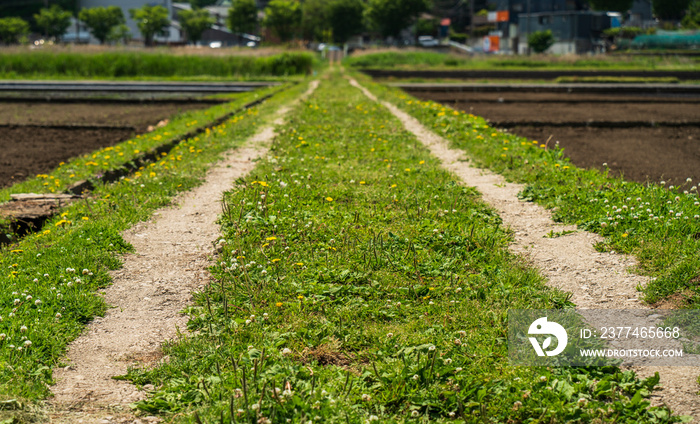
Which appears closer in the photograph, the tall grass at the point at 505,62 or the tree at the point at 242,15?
the tall grass at the point at 505,62

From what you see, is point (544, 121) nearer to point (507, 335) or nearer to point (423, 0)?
point (507, 335)

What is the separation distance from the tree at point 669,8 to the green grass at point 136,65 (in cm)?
6846

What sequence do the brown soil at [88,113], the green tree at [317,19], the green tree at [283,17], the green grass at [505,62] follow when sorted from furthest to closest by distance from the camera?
the green tree at [317,19] → the green tree at [283,17] → the green grass at [505,62] → the brown soil at [88,113]

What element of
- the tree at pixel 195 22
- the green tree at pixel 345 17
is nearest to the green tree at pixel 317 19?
the green tree at pixel 345 17

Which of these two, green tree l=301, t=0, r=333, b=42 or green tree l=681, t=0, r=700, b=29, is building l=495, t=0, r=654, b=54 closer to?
green tree l=681, t=0, r=700, b=29

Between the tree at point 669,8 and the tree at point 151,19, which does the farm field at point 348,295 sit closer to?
the tree at point 151,19

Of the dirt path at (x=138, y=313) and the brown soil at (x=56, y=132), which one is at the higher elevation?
the brown soil at (x=56, y=132)

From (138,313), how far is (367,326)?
1687 millimetres

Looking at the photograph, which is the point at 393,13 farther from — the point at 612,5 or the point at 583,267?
the point at 583,267

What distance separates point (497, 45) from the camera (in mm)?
69938

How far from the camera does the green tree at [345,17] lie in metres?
81.8

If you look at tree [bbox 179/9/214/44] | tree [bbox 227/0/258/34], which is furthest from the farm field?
tree [bbox 179/9/214/44]

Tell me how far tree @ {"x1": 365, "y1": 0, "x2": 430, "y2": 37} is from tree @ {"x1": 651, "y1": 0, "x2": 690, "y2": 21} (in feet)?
109

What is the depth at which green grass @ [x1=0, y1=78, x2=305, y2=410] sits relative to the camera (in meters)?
3.39
